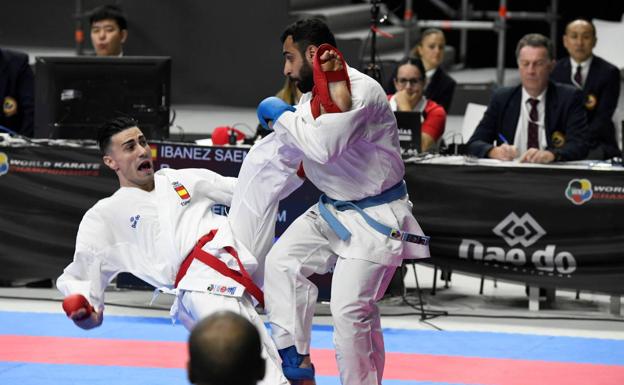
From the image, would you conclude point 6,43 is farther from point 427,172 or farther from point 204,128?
point 427,172

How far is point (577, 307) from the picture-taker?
7.80 m

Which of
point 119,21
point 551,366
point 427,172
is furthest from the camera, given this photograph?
point 119,21

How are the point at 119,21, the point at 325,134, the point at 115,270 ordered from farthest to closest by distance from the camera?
the point at 119,21
the point at 115,270
the point at 325,134

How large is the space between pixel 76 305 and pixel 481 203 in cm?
337

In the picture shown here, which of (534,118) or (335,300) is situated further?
(534,118)

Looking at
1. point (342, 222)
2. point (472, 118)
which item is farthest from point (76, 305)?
point (472, 118)

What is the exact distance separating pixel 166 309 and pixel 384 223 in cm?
285

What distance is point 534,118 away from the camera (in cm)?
779

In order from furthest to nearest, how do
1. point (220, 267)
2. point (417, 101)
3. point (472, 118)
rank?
1. point (472, 118)
2. point (417, 101)
3. point (220, 267)

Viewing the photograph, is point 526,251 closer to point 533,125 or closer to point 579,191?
point 579,191

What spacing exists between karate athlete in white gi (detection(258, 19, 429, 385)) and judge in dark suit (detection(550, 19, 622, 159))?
3.85 meters

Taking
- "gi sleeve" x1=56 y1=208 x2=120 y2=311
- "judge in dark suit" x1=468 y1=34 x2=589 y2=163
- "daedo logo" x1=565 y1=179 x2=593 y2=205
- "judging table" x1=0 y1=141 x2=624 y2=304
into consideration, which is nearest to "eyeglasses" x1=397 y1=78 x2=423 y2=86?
"judge in dark suit" x1=468 y1=34 x2=589 y2=163

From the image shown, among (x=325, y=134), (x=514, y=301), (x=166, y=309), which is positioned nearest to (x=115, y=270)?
(x=325, y=134)

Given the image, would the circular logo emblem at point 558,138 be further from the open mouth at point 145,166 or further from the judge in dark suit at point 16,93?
the judge in dark suit at point 16,93
